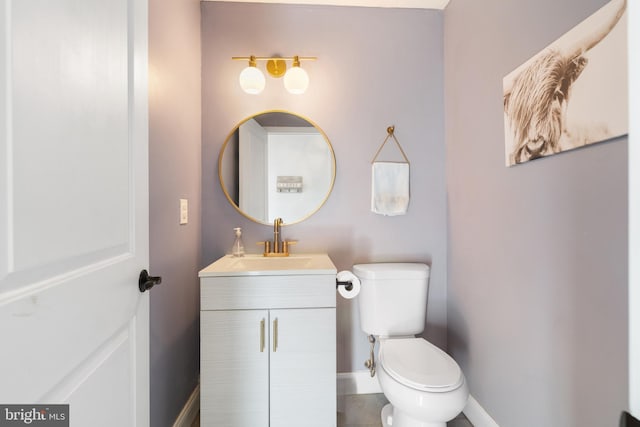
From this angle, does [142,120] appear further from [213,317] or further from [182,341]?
[182,341]

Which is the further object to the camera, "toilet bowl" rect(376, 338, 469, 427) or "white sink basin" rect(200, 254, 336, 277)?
"white sink basin" rect(200, 254, 336, 277)

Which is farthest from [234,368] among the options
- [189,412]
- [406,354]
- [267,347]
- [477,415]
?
[477,415]

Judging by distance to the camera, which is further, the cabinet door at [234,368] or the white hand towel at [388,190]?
the white hand towel at [388,190]

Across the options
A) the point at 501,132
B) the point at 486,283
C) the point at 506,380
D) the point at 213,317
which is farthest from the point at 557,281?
the point at 213,317

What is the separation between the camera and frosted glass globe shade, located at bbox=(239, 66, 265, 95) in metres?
1.54

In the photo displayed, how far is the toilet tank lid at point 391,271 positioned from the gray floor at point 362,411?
0.76 metres

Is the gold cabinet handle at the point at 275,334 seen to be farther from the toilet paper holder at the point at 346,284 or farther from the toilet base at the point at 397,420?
the toilet base at the point at 397,420

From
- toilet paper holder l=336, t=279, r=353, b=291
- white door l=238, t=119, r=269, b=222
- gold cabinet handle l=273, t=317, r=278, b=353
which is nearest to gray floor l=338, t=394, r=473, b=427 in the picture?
gold cabinet handle l=273, t=317, r=278, b=353

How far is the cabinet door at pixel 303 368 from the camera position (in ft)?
4.06

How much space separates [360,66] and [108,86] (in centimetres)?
145

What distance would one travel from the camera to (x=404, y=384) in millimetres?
1088

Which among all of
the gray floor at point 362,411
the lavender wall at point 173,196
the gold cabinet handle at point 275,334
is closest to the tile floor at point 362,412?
the gray floor at point 362,411

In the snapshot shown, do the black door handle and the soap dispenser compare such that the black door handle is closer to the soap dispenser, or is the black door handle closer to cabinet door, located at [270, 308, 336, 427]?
cabinet door, located at [270, 308, 336, 427]

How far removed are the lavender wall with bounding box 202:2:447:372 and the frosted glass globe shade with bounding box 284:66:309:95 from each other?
120mm
